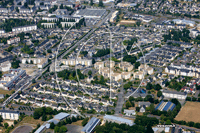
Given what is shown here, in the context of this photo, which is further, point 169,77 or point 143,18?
point 143,18

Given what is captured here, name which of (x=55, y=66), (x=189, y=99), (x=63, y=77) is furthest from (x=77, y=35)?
(x=189, y=99)

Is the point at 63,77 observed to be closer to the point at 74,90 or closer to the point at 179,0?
the point at 74,90

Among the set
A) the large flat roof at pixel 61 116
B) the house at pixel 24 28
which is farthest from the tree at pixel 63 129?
the house at pixel 24 28

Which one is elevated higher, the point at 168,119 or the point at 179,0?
the point at 179,0

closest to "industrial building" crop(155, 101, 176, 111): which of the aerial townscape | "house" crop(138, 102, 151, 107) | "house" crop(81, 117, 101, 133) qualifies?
the aerial townscape

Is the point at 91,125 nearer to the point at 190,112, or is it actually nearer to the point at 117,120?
→ the point at 117,120

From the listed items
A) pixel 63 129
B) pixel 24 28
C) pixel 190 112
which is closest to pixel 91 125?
pixel 63 129
